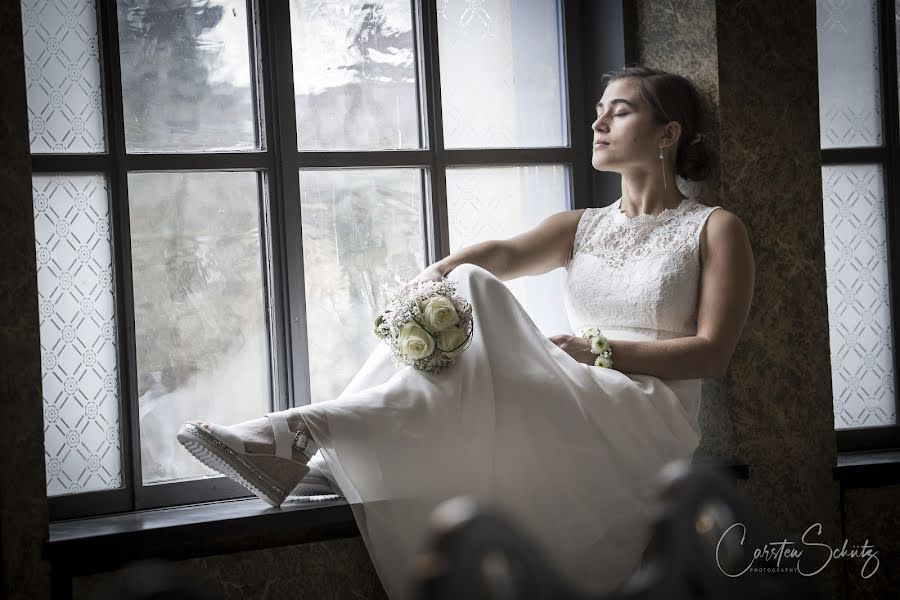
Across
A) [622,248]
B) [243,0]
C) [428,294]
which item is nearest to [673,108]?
[622,248]

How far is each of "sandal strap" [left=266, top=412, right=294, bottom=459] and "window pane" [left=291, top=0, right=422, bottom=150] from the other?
113 cm

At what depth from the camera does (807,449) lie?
9.86 feet

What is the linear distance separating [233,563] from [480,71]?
193cm

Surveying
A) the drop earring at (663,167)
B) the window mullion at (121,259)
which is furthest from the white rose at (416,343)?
the drop earring at (663,167)

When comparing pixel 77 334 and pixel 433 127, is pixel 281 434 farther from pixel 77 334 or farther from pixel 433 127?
pixel 433 127

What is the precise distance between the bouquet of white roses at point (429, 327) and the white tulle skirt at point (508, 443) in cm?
5

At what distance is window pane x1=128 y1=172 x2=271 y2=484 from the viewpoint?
9.25ft

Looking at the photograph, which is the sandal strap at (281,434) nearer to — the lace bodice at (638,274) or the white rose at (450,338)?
the white rose at (450,338)

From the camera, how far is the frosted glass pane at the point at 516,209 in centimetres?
322

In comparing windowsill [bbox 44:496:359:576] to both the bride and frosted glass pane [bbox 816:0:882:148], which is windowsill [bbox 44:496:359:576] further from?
frosted glass pane [bbox 816:0:882:148]

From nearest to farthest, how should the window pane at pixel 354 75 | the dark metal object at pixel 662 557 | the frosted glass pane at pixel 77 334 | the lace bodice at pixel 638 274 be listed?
the dark metal object at pixel 662 557 → the frosted glass pane at pixel 77 334 → the lace bodice at pixel 638 274 → the window pane at pixel 354 75

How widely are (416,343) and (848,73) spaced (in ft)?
6.94

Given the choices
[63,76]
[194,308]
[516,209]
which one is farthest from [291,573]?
[63,76]

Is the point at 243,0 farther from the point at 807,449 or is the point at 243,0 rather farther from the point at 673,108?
the point at 807,449
